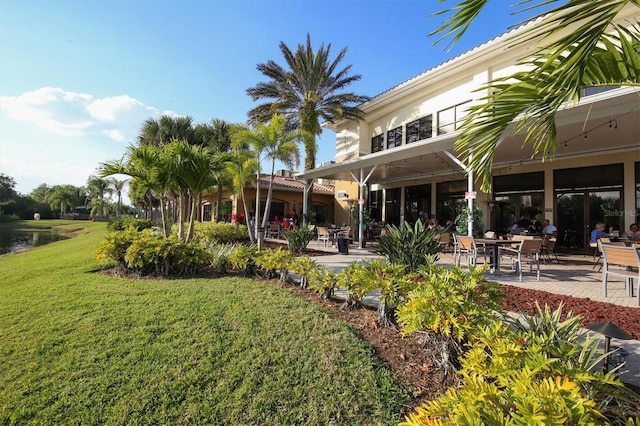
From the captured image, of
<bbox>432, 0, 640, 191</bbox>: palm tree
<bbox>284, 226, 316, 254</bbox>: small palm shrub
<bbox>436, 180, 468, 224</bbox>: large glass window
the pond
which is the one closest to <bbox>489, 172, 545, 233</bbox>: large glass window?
<bbox>436, 180, 468, 224</bbox>: large glass window

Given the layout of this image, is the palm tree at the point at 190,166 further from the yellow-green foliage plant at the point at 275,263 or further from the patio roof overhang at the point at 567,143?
the patio roof overhang at the point at 567,143

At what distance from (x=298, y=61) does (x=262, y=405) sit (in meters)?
17.8

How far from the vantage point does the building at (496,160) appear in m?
8.52

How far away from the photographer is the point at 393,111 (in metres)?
17.1

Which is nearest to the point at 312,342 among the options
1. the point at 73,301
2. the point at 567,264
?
the point at 73,301

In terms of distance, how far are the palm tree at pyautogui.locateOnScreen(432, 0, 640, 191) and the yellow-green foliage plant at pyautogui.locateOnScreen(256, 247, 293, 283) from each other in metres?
3.87

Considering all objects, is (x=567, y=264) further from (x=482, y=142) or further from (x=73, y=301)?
(x=73, y=301)

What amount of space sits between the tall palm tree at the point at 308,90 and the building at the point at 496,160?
5.47ft

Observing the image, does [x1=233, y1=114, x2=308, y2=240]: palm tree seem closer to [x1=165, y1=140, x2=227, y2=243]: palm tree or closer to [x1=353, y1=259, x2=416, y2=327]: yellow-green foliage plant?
[x1=165, y1=140, x2=227, y2=243]: palm tree

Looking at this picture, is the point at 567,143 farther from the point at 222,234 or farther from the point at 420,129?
the point at 222,234

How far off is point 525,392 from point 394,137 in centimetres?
1662

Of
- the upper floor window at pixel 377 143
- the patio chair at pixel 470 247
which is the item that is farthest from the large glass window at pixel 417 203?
the patio chair at pixel 470 247

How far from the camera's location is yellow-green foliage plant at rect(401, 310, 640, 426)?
133cm

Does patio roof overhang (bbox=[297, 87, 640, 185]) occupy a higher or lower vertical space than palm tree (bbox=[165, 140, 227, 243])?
higher
